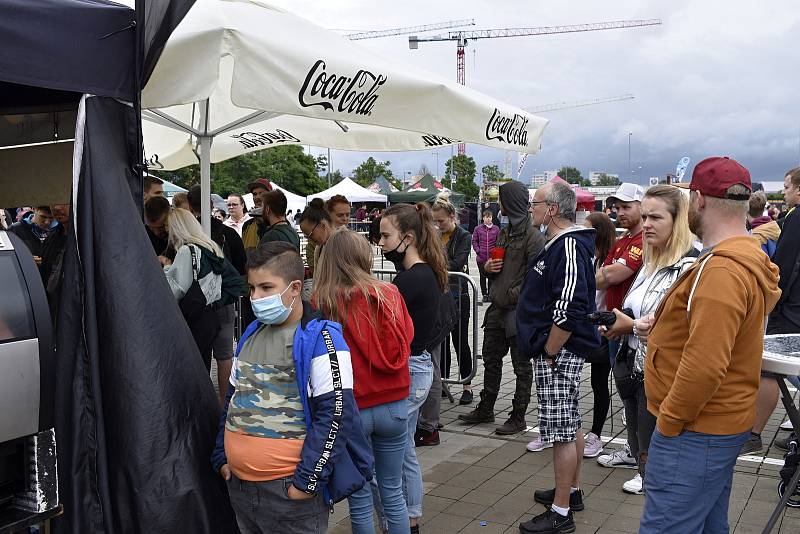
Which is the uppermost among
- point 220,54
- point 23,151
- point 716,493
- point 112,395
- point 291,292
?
point 220,54

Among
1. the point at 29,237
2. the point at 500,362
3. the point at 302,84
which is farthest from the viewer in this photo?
the point at 29,237

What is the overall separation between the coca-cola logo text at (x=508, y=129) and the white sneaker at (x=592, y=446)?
2.46 meters

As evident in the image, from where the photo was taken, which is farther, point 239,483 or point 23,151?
point 23,151

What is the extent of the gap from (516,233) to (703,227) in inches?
131

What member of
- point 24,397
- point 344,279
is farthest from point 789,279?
point 24,397

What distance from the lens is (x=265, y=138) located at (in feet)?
25.0

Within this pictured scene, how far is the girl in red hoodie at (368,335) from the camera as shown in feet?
11.1

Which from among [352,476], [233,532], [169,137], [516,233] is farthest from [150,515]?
[169,137]

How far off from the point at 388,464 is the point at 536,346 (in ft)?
4.04

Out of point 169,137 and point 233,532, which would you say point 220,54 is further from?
point 169,137

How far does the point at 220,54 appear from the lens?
3664 millimetres

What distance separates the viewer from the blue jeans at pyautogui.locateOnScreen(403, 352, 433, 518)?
3.99m

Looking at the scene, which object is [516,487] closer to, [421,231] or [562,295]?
[562,295]

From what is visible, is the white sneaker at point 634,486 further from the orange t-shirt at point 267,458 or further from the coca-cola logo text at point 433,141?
the coca-cola logo text at point 433,141
